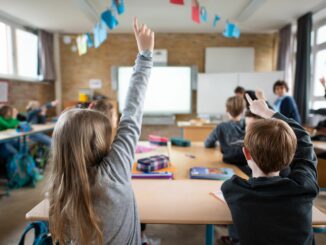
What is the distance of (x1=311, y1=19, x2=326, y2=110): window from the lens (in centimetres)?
456

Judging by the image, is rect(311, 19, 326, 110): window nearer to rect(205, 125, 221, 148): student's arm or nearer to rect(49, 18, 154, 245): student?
rect(205, 125, 221, 148): student's arm

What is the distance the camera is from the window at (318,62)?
179 inches

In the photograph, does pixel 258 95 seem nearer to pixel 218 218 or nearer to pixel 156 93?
pixel 218 218

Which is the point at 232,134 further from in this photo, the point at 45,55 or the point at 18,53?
the point at 45,55

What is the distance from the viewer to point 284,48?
17.2 ft

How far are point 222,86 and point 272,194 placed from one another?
192 inches

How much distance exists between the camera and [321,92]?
15.0 ft

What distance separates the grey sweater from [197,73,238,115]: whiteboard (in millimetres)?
4734

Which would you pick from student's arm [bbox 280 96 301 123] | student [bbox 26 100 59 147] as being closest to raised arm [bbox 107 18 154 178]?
student's arm [bbox 280 96 301 123]

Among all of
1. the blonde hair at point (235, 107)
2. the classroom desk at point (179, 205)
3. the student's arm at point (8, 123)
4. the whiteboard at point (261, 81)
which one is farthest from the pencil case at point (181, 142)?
the whiteboard at point (261, 81)

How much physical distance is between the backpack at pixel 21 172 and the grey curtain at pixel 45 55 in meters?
2.72

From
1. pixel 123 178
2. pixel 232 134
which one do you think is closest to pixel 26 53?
pixel 232 134

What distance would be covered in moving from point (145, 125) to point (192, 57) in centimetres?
197

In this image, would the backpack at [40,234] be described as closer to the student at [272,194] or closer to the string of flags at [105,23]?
the student at [272,194]
